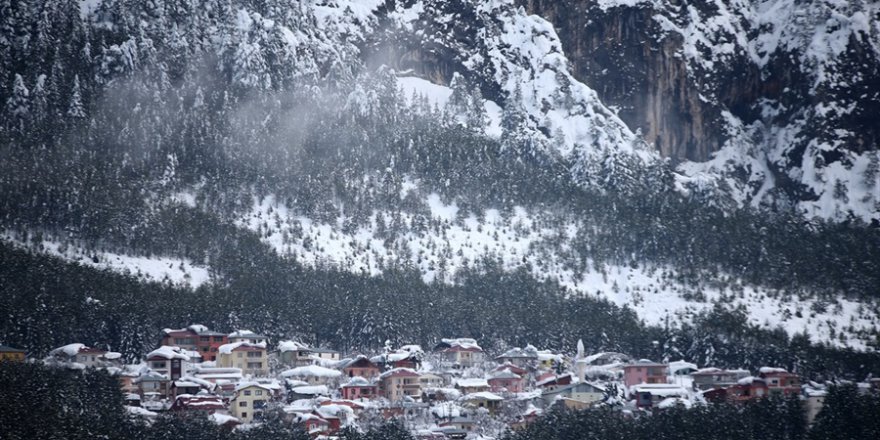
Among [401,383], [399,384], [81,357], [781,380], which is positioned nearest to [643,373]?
[781,380]

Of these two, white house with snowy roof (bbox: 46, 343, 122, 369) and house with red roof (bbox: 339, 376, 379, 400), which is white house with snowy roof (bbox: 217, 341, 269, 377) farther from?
white house with snowy roof (bbox: 46, 343, 122, 369)

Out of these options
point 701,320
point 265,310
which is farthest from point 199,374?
point 701,320

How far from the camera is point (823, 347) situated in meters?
175

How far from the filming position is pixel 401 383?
15700cm

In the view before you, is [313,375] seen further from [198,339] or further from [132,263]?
[132,263]

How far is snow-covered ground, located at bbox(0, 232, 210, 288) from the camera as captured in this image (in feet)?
561

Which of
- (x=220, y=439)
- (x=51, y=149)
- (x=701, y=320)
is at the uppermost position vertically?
(x=51, y=149)

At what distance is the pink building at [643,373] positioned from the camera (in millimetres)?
163750

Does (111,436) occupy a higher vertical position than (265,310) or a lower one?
lower

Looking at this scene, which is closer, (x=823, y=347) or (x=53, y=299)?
(x=53, y=299)

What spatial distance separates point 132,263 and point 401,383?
42.2 metres

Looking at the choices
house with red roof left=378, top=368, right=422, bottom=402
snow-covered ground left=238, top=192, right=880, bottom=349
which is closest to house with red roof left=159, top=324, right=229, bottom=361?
house with red roof left=378, top=368, right=422, bottom=402

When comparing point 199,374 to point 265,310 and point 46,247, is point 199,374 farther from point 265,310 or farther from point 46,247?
point 46,247

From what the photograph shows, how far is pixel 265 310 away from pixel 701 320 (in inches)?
2319
